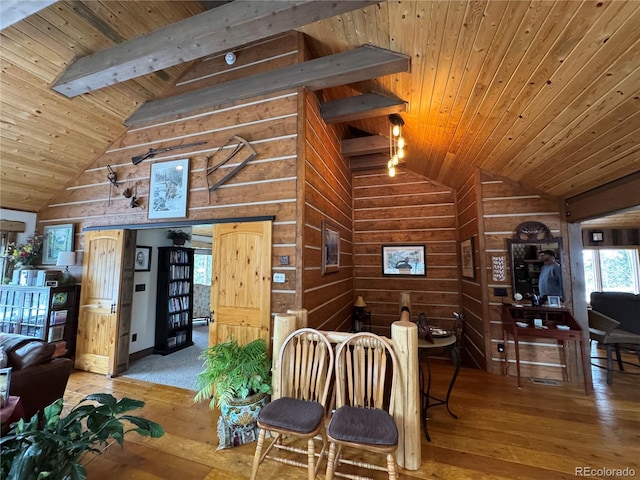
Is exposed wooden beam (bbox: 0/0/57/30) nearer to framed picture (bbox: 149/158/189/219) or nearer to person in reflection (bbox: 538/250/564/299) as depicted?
framed picture (bbox: 149/158/189/219)

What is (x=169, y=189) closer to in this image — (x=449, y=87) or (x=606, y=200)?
(x=449, y=87)

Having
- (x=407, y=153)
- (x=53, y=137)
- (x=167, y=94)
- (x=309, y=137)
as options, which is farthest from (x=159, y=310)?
(x=407, y=153)

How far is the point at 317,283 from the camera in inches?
140

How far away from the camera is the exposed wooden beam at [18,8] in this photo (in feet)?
7.09

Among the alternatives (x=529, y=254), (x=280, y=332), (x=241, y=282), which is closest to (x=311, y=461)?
(x=280, y=332)

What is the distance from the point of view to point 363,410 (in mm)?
1940

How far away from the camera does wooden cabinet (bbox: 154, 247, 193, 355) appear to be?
492 centimetres

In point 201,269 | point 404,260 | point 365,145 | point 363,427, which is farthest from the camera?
point 201,269

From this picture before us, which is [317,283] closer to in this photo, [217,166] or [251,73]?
[217,166]

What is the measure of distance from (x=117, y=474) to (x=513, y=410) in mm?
3659

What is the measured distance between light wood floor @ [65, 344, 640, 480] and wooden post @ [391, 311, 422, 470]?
0.35ft

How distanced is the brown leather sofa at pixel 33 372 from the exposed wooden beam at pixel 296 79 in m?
3.12

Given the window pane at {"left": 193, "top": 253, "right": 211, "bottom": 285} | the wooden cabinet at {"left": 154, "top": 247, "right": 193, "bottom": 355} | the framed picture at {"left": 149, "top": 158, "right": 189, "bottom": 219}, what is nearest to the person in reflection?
the framed picture at {"left": 149, "top": 158, "right": 189, "bottom": 219}

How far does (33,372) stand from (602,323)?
6.68 m
